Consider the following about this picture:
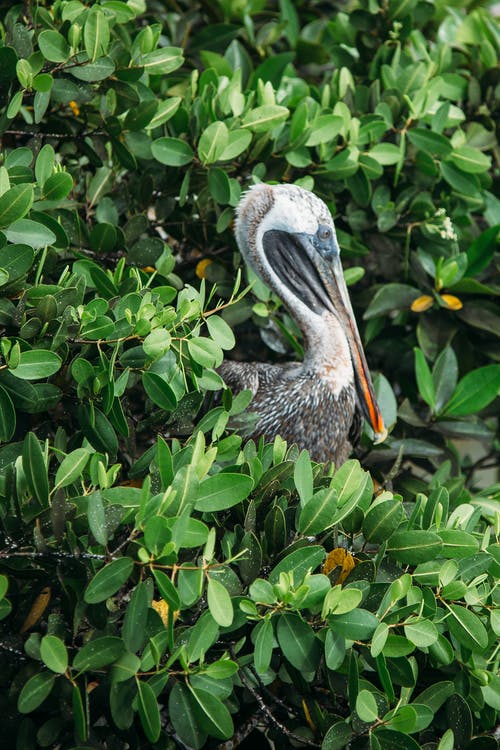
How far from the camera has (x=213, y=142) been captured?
8.48 feet

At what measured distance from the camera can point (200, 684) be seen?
Answer: 1.72m

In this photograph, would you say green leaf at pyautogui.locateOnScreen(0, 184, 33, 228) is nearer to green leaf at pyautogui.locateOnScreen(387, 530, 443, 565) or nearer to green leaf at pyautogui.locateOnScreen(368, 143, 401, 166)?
green leaf at pyautogui.locateOnScreen(387, 530, 443, 565)

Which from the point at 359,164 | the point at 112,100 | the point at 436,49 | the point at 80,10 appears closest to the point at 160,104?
the point at 112,100

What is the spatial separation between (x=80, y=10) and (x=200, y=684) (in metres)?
1.79

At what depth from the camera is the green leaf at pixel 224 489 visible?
180 cm

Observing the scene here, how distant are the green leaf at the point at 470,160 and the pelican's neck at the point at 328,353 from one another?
722 millimetres

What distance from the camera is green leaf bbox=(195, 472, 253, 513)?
180cm

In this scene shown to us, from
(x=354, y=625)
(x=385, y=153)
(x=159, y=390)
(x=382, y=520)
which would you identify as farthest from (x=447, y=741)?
(x=385, y=153)

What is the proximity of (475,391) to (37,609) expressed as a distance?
5.26 feet

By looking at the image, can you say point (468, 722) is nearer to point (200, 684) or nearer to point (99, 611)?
point (200, 684)

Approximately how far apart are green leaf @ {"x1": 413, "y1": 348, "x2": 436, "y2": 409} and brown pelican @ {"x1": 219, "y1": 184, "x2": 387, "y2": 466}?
15cm

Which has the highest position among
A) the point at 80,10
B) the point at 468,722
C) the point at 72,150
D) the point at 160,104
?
the point at 80,10

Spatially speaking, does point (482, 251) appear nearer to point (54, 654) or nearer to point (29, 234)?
point (29, 234)

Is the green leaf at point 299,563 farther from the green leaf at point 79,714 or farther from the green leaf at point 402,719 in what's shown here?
the green leaf at point 79,714
